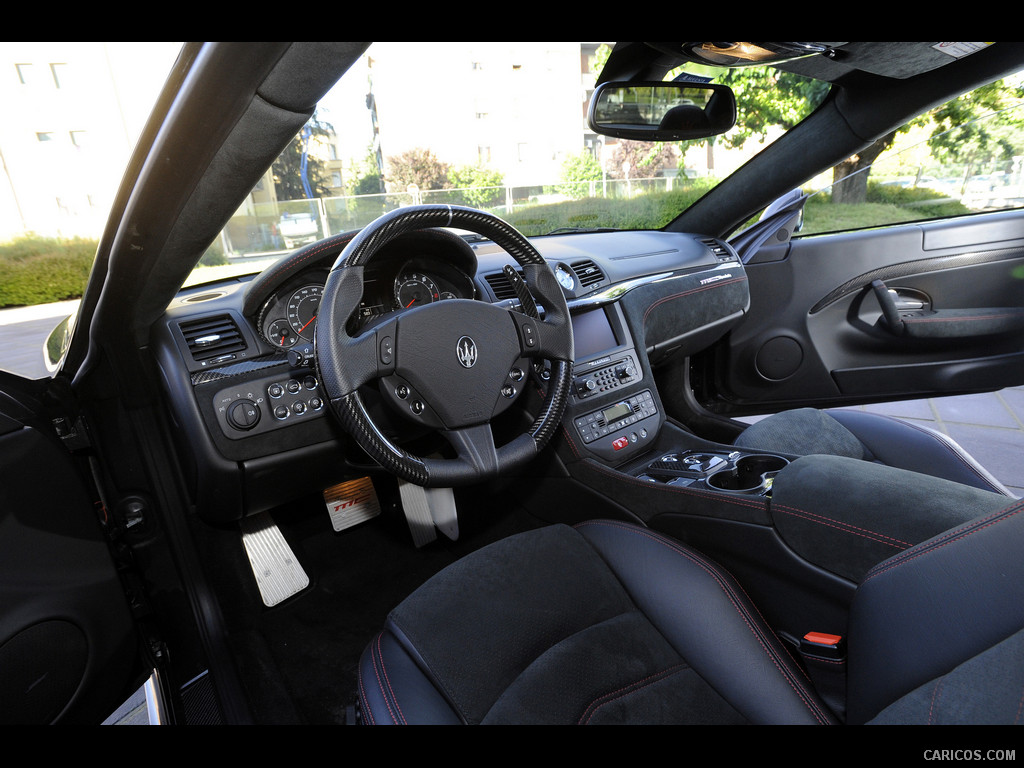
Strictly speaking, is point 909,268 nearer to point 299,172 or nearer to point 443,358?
point 443,358

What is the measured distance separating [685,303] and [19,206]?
2.39 m

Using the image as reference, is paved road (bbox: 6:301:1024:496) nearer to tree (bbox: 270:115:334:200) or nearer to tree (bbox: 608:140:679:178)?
tree (bbox: 270:115:334:200)

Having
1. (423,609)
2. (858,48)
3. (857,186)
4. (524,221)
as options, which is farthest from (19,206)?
(857,186)

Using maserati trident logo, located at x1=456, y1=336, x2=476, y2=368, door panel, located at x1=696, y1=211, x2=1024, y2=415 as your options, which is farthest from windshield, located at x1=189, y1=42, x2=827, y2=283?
door panel, located at x1=696, y1=211, x2=1024, y2=415

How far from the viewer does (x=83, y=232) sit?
1399 mm

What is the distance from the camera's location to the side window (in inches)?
92.5

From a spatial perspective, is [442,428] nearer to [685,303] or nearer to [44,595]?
[44,595]

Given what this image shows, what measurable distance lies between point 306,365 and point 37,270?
0.95m

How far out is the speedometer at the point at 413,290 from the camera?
1678mm

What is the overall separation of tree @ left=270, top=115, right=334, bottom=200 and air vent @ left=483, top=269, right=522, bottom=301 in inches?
23.4

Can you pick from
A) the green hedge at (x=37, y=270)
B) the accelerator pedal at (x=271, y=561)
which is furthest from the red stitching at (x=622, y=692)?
the green hedge at (x=37, y=270)

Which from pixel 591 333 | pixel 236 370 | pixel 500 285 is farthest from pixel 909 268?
pixel 236 370

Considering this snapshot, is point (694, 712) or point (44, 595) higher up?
point (44, 595)

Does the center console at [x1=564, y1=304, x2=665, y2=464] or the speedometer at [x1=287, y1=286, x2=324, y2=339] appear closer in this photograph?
the speedometer at [x1=287, y1=286, x2=324, y2=339]
